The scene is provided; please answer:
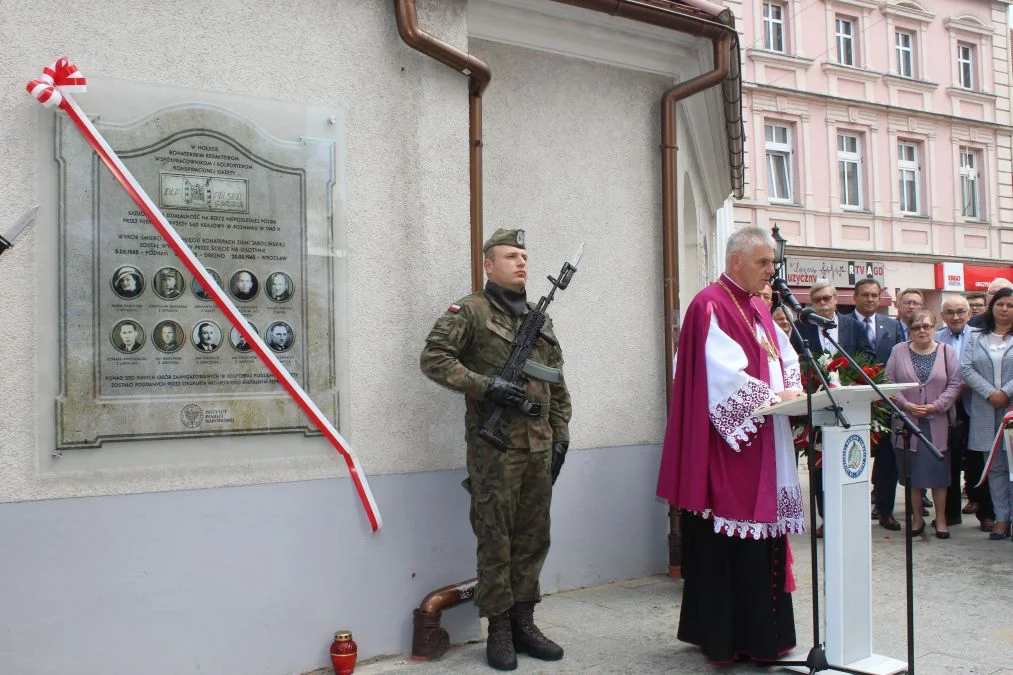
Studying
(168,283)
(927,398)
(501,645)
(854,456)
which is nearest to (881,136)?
(927,398)

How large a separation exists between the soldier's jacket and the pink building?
18.8 metres

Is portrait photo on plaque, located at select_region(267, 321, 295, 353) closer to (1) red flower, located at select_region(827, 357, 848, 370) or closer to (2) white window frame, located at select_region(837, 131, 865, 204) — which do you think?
(1) red flower, located at select_region(827, 357, 848, 370)

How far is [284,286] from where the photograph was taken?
180 inches

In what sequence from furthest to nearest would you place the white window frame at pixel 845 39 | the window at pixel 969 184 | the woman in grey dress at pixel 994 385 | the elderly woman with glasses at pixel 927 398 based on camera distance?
the window at pixel 969 184 < the white window frame at pixel 845 39 < the elderly woman with glasses at pixel 927 398 < the woman in grey dress at pixel 994 385

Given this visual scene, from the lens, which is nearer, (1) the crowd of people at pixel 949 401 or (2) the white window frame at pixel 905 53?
(1) the crowd of people at pixel 949 401

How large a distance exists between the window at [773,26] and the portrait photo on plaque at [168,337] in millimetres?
21993

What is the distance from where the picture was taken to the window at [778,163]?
23.7 metres

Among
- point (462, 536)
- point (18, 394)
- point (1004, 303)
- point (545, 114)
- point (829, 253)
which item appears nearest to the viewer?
point (18, 394)

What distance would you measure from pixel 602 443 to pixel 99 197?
346 centimetres

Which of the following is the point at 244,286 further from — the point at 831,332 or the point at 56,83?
the point at 831,332

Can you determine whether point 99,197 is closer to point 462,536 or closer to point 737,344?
point 462,536

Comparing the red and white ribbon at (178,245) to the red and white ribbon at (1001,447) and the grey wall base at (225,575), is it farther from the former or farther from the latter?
the red and white ribbon at (1001,447)

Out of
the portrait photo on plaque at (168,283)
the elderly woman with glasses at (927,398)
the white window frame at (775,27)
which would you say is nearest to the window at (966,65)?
the white window frame at (775,27)

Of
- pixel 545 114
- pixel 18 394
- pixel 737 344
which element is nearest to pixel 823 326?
pixel 737 344
